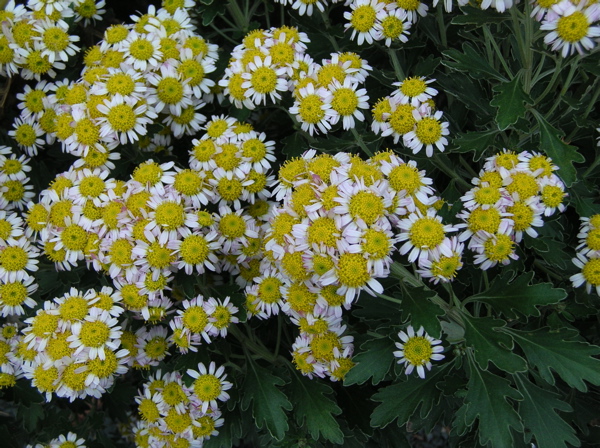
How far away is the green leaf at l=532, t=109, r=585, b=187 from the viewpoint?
220 cm

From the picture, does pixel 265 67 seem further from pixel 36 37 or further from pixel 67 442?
pixel 67 442

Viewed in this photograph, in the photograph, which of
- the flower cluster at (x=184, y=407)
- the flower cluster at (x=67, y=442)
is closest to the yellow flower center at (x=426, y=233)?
the flower cluster at (x=184, y=407)

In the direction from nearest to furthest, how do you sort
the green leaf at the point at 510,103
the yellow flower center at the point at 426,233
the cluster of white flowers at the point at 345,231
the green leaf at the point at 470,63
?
the cluster of white flowers at the point at 345,231
the yellow flower center at the point at 426,233
the green leaf at the point at 510,103
the green leaf at the point at 470,63

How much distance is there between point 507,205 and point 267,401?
1.35 meters

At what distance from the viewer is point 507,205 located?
216 centimetres

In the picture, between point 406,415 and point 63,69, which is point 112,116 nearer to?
point 63,69

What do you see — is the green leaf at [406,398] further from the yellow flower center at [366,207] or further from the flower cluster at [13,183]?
the flower cluster at [13,183]

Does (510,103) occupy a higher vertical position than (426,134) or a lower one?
higher

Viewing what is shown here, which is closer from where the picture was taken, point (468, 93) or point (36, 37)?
point (468, 93)

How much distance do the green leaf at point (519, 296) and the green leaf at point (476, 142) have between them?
52 centimetres

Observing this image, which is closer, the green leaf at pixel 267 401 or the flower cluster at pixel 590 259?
the flower cluster at pixel 590 259

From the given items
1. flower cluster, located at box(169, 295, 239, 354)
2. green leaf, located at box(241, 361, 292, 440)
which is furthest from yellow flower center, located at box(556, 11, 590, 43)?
green leaf, located at box(241, 361, 292, 440)

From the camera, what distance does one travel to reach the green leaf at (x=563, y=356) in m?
2.12

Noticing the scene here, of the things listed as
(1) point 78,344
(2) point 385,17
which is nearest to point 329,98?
(2) point 385,17
